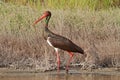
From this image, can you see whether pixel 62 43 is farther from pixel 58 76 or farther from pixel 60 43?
pixel 58 76

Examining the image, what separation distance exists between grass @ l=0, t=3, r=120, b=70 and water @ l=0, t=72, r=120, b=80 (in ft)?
1.32

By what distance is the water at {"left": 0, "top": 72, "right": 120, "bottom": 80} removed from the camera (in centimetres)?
1046

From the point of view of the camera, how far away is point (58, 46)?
11.5 metres

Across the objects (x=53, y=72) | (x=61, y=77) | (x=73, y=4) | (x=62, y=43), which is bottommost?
(x=61, y=77)

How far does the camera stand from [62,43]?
1144 cm

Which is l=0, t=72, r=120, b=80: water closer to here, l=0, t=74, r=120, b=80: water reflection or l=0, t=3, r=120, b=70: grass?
l=0, t=74, r=120, b=80: water reflection

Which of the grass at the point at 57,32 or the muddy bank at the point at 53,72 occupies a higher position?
the grass at the point at 57,32

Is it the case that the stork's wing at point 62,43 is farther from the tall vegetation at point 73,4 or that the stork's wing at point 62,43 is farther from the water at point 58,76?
the tall vegetation at point 73,4

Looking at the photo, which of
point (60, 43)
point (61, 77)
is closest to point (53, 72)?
point (61, 77)

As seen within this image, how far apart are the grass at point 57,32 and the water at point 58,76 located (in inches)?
15.8

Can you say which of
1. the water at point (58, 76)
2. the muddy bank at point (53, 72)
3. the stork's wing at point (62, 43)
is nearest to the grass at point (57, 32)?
the muddy bank at point (53, 72)

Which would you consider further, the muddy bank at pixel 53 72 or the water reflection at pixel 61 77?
the muddy bank at pixel 53 72

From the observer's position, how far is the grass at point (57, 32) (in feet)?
37.7

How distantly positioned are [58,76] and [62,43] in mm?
971
